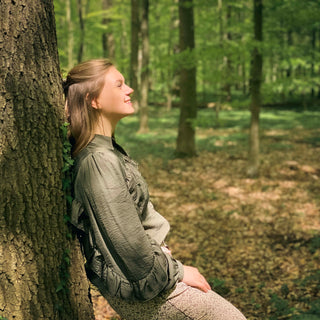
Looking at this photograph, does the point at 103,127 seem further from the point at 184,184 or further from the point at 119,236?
the point at 184,184

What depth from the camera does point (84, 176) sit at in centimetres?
180

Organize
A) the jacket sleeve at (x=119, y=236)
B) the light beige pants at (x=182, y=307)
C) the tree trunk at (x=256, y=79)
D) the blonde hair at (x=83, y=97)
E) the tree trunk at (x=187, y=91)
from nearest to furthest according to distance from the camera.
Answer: the jacket sleeve at (x=119, y=236) < the light beige pants at (x=182, y=307) < the blonde hair at (x=83, y=97) < the tree trunk at (x=256, y=79) < the tree trunk at (x=187, y=91)

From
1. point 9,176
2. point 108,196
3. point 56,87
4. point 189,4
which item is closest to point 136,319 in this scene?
point 108,196

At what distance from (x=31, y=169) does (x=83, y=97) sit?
522 mm

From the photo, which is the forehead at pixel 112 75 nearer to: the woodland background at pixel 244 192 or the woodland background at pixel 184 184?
the woodland background at pixel 184 184

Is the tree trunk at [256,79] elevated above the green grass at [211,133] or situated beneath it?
elevated above

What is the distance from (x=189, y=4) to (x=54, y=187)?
906cm

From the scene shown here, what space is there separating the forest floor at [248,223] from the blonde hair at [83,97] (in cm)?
262

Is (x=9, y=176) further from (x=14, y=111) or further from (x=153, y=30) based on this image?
(x=153, y=30)

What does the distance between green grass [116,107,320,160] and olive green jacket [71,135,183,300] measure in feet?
27.0

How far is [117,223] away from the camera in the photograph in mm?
1727

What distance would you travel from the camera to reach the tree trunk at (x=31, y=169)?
69.5 inches

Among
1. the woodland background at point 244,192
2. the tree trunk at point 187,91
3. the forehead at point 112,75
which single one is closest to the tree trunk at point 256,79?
the woodland background at point 244,192

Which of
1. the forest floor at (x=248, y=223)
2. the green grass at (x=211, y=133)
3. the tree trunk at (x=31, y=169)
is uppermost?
the tree trunk at (x=31, y=169)
